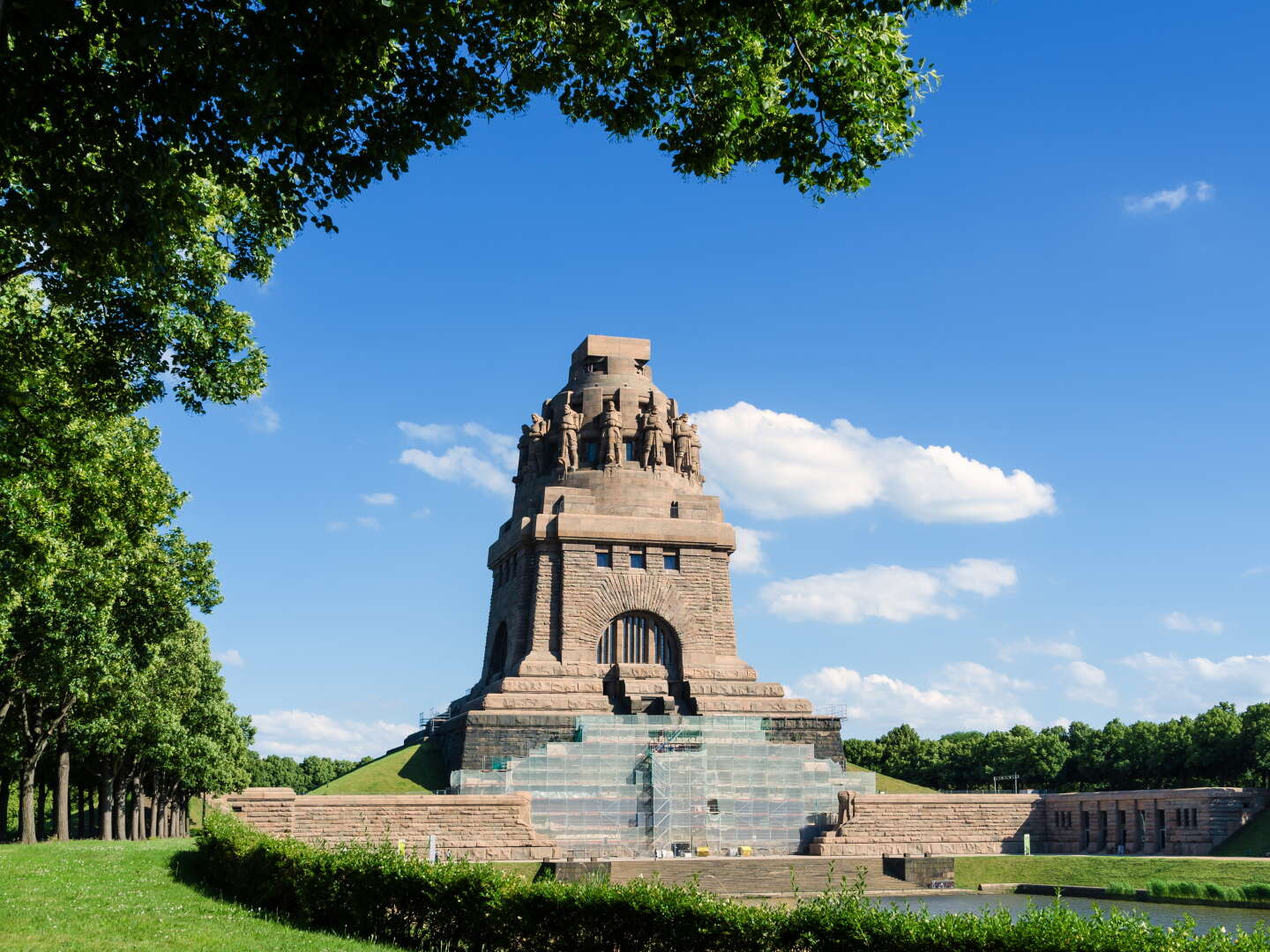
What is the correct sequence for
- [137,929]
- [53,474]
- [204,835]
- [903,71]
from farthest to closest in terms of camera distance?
[204,835]
[53,474]
[137,929]
[903,71]

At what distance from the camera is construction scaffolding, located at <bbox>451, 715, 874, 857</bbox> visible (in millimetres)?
41812

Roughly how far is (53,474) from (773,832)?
31274 mm

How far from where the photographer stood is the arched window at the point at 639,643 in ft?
165

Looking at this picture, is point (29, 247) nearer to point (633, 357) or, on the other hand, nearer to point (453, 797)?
point (453, 797)

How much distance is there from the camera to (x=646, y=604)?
50656 millimetres

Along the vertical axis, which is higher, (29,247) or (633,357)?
(633,357)

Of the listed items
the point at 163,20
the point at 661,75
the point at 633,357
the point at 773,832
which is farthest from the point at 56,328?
the point at 633,357

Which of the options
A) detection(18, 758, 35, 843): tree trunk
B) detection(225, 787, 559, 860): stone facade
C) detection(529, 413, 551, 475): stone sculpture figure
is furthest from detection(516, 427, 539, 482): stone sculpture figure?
detection(18, 758, 35, 843): tree trunk

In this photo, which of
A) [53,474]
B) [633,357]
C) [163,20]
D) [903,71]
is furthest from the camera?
[633,357]

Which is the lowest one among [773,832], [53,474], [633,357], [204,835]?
[773,832]

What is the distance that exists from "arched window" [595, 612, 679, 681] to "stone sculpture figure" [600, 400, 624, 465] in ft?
24.6

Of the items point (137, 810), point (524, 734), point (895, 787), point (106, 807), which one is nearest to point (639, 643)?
point (524, 734)

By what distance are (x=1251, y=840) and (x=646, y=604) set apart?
24.6 meters

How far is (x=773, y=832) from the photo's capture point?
1719 inches
